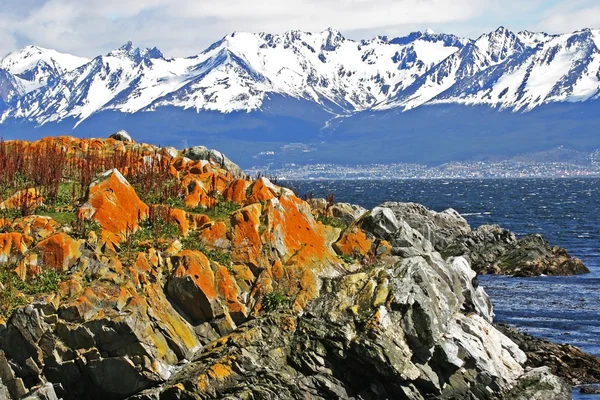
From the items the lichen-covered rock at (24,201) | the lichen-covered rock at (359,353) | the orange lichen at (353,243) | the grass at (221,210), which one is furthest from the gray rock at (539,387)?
the lichen-covered rock at (24,201)

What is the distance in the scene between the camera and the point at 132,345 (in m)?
27.0

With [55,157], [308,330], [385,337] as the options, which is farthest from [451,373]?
[55,157]

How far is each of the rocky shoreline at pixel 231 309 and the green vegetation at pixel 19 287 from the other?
6 centimetres

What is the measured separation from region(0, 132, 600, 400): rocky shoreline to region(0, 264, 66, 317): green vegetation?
0.18ft

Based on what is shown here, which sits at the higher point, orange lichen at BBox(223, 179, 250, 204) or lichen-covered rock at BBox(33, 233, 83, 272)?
orange lichen at BBox(223, 179, 250, 204)

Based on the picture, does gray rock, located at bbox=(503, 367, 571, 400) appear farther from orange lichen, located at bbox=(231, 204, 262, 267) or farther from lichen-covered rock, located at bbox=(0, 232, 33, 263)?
lichen-covered rock, located at bbox=(0, 232, 33, 263)

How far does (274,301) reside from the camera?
100ft

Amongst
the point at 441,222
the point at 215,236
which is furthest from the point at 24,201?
the point at 441,222

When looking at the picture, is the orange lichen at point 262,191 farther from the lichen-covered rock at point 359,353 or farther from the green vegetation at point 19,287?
the green vegetation at point 19,287

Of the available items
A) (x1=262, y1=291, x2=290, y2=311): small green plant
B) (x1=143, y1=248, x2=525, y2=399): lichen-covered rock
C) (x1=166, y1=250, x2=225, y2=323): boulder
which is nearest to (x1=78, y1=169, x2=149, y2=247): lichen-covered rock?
(x1=166, y1=250, x2=225, y2=323): boulder

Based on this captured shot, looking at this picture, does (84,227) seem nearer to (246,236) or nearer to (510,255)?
(246,236)

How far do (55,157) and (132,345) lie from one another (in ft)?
53.7

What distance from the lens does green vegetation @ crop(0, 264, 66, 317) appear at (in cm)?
2741

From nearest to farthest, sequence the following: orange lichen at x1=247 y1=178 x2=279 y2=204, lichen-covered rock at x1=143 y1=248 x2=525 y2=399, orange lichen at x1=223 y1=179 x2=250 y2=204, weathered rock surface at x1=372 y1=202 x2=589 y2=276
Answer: lichen-covered rock at x1=143 y1=248 x2=525 y2=399 < orange lichen at x1=247 y1=178 x2=279 y2=204 < orange lichen at x1=223 y1=179 x2=250 y2=204 < weathered rock surface at x1=372 y1=202 x2=589 y2=276
